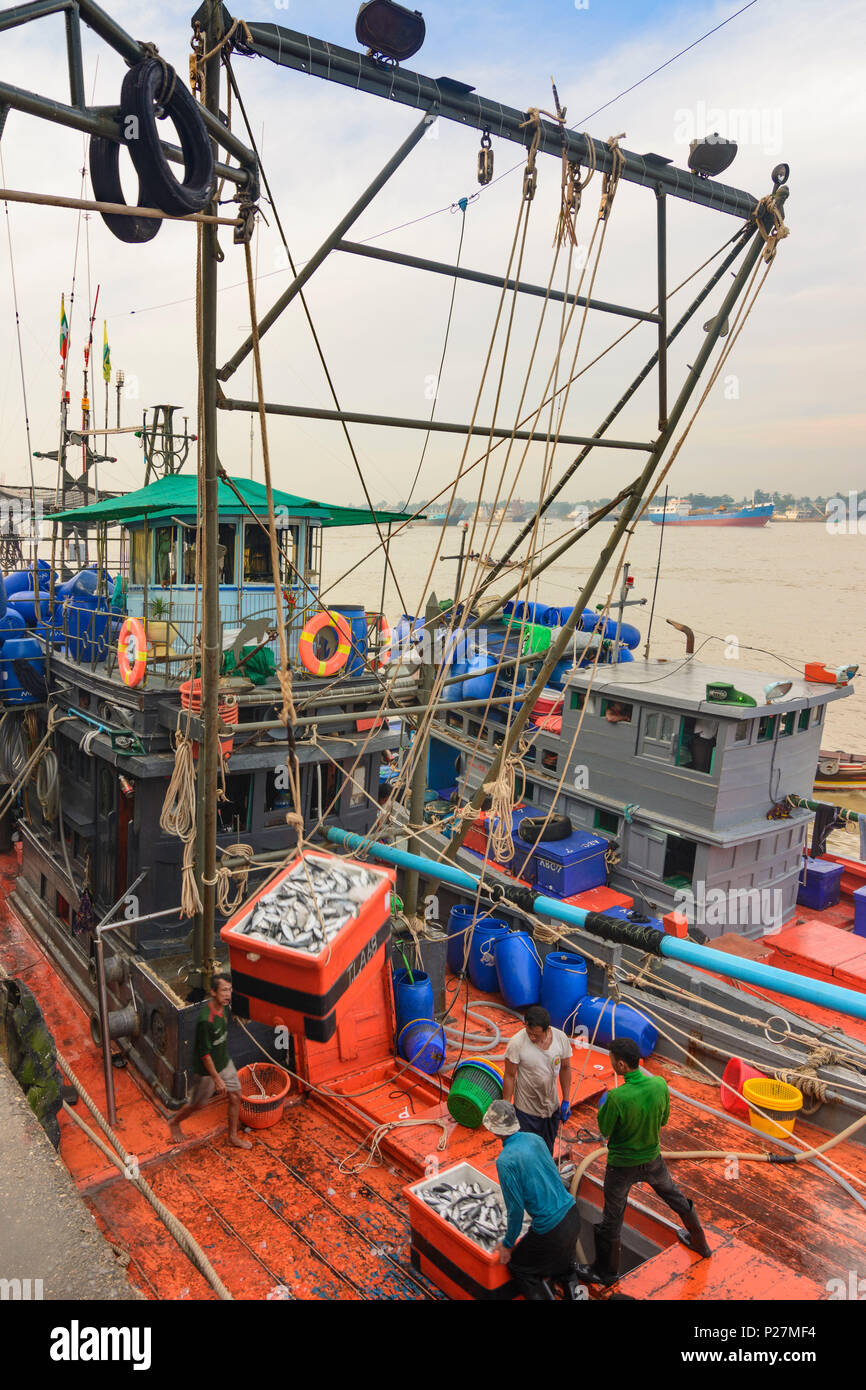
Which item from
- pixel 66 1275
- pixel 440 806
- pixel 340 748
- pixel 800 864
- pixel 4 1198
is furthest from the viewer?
pixel 440 806

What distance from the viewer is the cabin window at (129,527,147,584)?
1439cm

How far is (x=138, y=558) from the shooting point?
576 inches

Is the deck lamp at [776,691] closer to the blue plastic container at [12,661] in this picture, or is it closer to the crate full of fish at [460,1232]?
the crate full of fish at [460,1232]

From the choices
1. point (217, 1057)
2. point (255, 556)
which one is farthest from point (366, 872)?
point (255, 556)

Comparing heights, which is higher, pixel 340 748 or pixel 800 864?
pixel 340 748

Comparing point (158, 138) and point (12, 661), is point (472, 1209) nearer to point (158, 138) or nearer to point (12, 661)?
point (158, 138)

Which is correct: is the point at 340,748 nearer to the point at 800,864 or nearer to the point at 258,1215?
the point at 258,1215

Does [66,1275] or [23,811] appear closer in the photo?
[66,1275]

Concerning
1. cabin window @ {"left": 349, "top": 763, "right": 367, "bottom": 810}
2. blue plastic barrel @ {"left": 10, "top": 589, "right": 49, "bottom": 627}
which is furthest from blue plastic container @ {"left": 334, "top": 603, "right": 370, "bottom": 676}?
blue plastic barrel @ {"left": 10, "top": 589, "right": 49, "bottom": 627}

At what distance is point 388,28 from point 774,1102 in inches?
456

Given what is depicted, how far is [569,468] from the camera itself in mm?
8477
